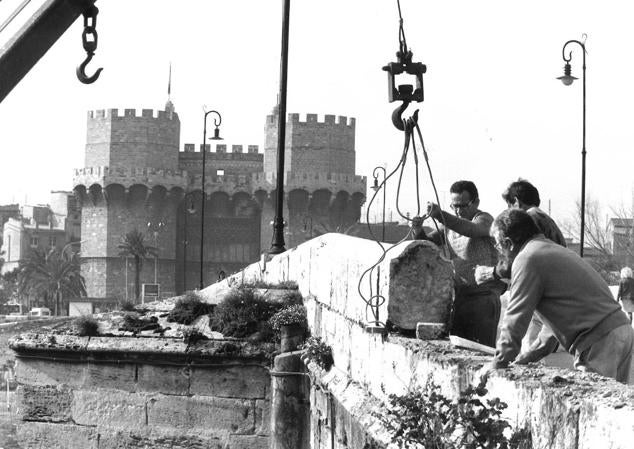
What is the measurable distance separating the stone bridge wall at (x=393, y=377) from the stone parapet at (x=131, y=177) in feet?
209

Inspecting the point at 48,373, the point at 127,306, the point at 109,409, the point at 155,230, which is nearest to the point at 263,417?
the point at 109,409

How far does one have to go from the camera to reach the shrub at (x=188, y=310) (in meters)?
9.09

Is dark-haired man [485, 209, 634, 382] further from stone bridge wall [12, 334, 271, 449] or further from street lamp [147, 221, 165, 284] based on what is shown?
street lamp [147, 221, 165, 284]

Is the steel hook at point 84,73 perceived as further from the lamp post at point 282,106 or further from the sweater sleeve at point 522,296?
the lamp post at point 282,106

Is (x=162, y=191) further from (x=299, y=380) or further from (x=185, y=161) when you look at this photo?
(x=299, y=380)

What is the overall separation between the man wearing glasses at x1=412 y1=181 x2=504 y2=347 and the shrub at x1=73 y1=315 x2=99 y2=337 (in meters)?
3.55

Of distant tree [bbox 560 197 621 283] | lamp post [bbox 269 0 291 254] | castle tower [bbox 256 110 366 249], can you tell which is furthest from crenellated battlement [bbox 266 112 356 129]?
lamp post [bbox 269 0 291 254]

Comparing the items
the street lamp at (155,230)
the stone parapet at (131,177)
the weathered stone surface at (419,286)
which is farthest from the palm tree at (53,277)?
the weathered stone surface at (419,286)

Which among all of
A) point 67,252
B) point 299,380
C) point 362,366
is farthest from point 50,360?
point 67,252

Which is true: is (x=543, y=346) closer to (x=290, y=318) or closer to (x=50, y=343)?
(x=290, y=318)

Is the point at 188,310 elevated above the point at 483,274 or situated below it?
below

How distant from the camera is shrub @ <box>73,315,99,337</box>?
29.0ft

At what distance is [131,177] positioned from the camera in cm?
7219

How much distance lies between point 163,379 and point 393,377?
159 inches
